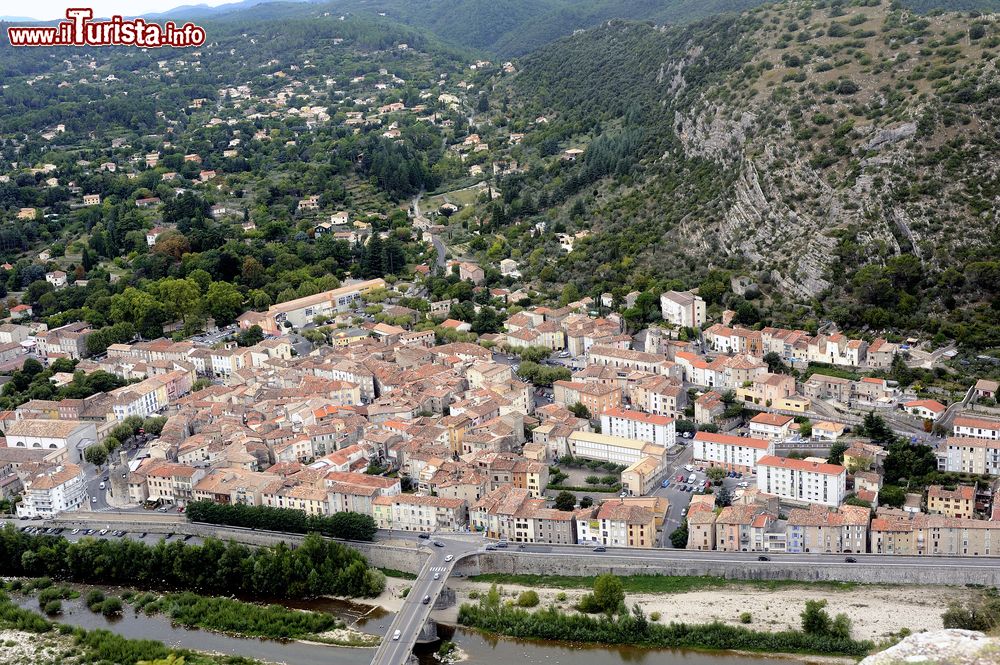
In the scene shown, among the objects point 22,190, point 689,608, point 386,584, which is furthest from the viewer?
point 22,190

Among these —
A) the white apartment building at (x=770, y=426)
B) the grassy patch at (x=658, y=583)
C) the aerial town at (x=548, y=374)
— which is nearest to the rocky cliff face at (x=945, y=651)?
the aerial town at (x=548, y=374)

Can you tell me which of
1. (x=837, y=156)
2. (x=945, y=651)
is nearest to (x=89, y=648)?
(x=945, y=651)

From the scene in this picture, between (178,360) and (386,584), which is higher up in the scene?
(178,360)

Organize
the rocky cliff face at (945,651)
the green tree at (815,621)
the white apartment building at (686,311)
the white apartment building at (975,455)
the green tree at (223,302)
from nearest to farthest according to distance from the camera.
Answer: the rocky cliff face at (945,651), the green tree at (815,621), the white apartment building at (975,455), the white apartment building at (686,311), the green tree at (223,302)

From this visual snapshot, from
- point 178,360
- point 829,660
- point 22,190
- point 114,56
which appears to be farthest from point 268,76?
point 829,660

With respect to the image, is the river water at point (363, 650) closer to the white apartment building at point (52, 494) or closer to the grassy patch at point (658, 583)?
the grassy patch at point (658, 583)

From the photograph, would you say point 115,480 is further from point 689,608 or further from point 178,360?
point 689,608

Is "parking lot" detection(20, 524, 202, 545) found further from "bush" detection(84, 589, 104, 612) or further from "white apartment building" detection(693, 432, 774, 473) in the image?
"white apartment building" detection(693, 432, 774, 473)
